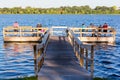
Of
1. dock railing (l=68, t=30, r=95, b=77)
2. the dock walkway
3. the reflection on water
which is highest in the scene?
dock railing (l=68, t=30, r=95, b=77)

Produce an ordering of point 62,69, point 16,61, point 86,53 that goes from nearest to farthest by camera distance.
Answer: point 62,69 → point 86,53 → point 16,61

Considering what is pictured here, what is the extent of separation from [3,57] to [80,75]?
16.1 m

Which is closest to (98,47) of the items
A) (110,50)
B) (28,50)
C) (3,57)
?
(110,50)

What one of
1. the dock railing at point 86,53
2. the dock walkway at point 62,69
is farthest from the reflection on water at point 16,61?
the dock railing at point 86,53

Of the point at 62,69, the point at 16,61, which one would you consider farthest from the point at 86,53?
the point at 16,61

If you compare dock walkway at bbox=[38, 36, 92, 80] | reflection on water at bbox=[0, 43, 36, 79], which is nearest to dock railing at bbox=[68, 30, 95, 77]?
dock walkway at bbox=[38, 36, 92, 80]

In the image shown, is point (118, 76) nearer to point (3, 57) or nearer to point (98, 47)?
point (3, 57)

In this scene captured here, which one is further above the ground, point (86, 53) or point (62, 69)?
point (86, 53)

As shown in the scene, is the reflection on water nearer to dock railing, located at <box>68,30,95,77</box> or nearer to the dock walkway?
the dock walkway

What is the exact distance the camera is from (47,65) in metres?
14.7

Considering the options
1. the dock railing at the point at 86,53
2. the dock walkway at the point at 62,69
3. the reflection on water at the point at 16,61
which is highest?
the dock railing at the point at 86,53

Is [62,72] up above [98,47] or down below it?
above

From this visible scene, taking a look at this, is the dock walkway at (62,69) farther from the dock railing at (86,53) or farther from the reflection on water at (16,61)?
the reflection on water at (16,61)

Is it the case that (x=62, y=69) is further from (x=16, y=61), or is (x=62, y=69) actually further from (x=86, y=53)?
(x=16, y=61)
